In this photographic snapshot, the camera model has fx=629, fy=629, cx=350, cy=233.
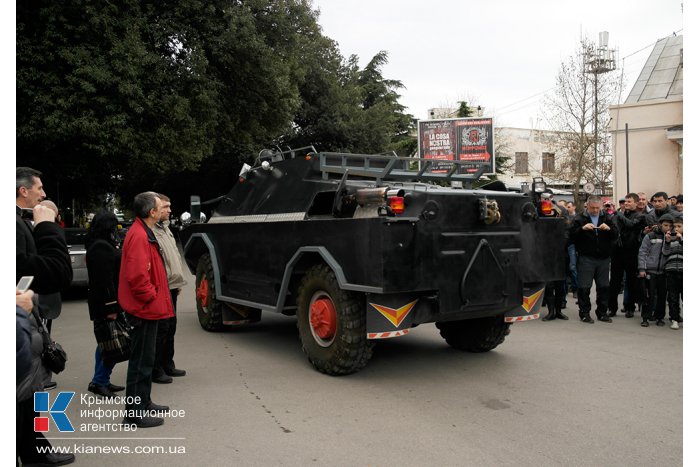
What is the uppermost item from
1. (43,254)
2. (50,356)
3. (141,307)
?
(43,254)

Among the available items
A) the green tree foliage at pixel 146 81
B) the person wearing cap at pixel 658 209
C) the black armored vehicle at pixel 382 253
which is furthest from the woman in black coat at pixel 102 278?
the green tree foliage at pixel 146 81

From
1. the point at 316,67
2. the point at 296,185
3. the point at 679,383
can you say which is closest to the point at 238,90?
the point at 316,67

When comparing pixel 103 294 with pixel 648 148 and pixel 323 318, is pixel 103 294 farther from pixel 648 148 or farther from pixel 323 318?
pixel 648 148

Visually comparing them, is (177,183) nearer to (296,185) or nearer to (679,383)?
(296,185)

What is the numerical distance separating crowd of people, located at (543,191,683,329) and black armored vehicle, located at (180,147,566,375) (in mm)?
3084

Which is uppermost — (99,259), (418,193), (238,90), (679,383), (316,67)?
(316,67)

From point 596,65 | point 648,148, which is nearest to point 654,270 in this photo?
point 648,148

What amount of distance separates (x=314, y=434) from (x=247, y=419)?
26.2 inches

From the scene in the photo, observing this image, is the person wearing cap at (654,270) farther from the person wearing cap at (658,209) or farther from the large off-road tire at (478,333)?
the large off-road tire at (478,333)

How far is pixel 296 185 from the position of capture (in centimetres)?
733

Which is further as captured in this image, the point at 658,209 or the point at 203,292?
the point at 658,209

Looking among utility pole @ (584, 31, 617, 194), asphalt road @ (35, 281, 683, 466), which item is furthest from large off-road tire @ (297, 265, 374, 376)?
utility pole @ (584, 31, 617, 194)

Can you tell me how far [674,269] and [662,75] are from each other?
76.7 ft

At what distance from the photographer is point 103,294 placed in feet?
18.1
